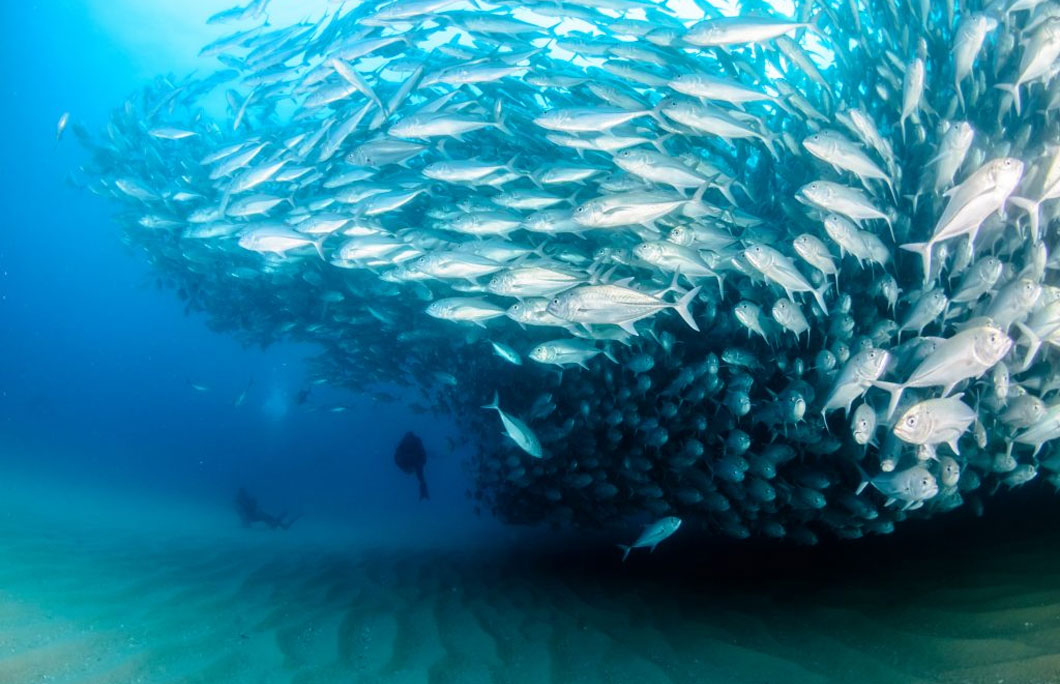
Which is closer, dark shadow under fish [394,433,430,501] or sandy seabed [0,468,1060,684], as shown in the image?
sandy seabed [0,468,1060,684]

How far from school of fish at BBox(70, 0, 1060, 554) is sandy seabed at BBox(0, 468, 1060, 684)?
666mm

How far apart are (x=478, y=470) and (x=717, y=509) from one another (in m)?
5.36

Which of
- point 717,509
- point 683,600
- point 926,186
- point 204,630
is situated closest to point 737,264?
point 926,186

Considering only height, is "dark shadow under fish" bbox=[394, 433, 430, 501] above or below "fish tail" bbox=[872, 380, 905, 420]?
below

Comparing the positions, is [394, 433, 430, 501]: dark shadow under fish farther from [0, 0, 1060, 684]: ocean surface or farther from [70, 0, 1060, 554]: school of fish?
[70, 0, 1060, 554]: school of fish

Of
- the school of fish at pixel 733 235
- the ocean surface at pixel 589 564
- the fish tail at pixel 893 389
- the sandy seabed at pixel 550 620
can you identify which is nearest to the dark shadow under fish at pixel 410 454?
the ocean surface at pixel 589 564

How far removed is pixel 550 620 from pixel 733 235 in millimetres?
4195

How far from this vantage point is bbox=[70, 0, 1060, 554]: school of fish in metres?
4.17

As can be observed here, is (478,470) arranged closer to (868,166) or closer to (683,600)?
(683,600)

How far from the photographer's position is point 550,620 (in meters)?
4.97

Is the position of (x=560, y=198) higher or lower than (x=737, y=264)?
higher

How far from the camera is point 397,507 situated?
29234 millimetres

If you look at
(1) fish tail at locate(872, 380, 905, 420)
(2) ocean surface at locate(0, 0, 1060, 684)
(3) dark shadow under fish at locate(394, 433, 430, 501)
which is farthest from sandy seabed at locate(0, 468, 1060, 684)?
(3) dark shadow under fish at locate(394, 433, 430, 501)

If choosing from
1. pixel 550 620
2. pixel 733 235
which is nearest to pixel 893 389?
pixel 733 235
